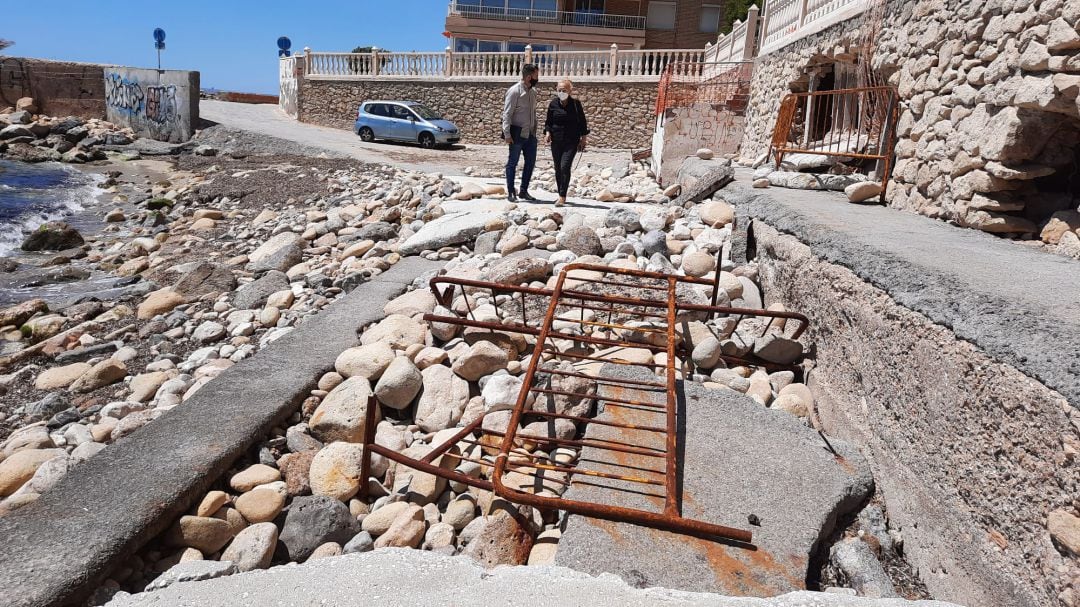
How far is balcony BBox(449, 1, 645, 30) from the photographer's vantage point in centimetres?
3175

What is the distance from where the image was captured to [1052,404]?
192cm

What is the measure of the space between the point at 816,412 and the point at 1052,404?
173 centimetres

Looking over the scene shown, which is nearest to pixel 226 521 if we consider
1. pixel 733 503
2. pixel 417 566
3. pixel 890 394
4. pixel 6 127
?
pixel 417 566

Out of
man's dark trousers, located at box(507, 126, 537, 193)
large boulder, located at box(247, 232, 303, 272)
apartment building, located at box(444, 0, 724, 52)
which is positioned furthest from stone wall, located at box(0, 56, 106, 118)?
man's dark trousers, located at box(507, 126, 537, 193)

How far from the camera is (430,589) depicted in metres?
1.92

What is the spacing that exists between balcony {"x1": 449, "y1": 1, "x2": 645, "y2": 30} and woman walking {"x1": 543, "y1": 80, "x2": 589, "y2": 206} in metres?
26.7

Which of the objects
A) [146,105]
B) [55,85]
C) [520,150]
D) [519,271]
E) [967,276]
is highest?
[55,85]

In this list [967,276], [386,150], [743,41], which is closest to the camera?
[967,276]

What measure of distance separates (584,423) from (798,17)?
27.4 ft

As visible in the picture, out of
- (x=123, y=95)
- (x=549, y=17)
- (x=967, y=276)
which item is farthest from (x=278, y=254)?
(x=549, y=17)

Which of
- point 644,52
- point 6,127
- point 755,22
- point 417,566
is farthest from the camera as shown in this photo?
point 6,127

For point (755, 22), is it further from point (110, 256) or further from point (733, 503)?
point (733, 503)

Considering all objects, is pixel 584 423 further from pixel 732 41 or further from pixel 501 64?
pixel 501 64

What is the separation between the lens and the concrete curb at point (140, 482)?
231cm
